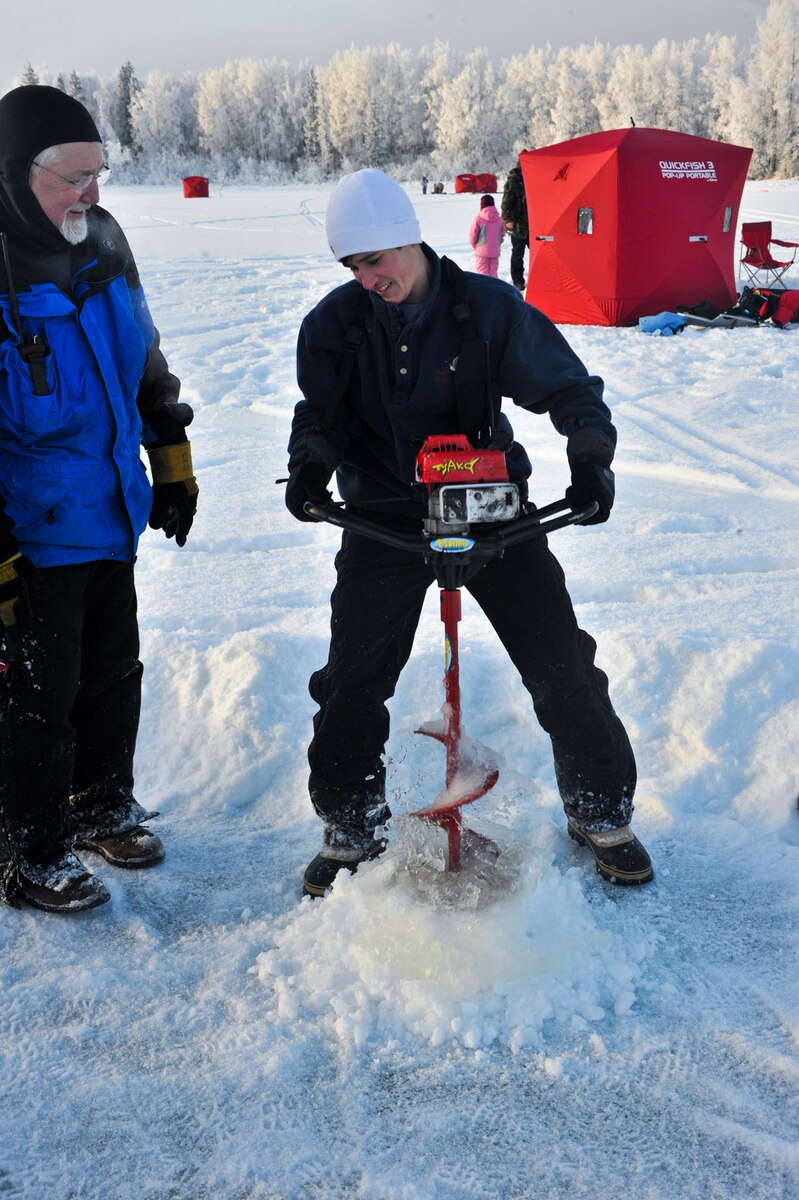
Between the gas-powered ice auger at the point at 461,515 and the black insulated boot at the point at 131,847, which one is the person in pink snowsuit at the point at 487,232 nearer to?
the black insulated boot at the point at 131,847

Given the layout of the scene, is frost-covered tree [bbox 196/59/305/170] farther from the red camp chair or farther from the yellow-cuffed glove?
Answer: the yellow-cuffed glove

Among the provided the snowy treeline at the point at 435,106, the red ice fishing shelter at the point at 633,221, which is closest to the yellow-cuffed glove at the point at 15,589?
the red ice fishing shelter at the point at 633,221

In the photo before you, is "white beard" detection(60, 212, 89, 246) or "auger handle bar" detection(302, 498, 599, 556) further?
"white beard" detection(60, 212, 89, 246)

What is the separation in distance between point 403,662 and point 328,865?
1.88 feet

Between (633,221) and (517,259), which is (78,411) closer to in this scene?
(633,221)

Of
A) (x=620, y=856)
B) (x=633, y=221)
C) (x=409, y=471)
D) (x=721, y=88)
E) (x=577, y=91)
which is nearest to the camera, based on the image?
(x=409, y=471)

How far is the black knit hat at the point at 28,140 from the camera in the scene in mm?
2125

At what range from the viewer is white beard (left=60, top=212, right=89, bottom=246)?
2221 mm

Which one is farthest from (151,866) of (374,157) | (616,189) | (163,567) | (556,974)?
(374,157)

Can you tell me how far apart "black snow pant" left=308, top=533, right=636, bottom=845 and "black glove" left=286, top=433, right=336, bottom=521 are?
0.24 metres

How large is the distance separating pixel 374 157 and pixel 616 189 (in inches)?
3366

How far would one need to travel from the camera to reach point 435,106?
301ft

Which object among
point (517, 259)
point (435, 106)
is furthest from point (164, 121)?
point (517, 259)

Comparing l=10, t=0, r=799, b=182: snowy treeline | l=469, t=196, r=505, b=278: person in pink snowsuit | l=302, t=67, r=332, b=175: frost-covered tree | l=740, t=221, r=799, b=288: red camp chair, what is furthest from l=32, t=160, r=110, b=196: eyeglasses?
l=302, t=67, r=332, b=175: frost-covered tree
